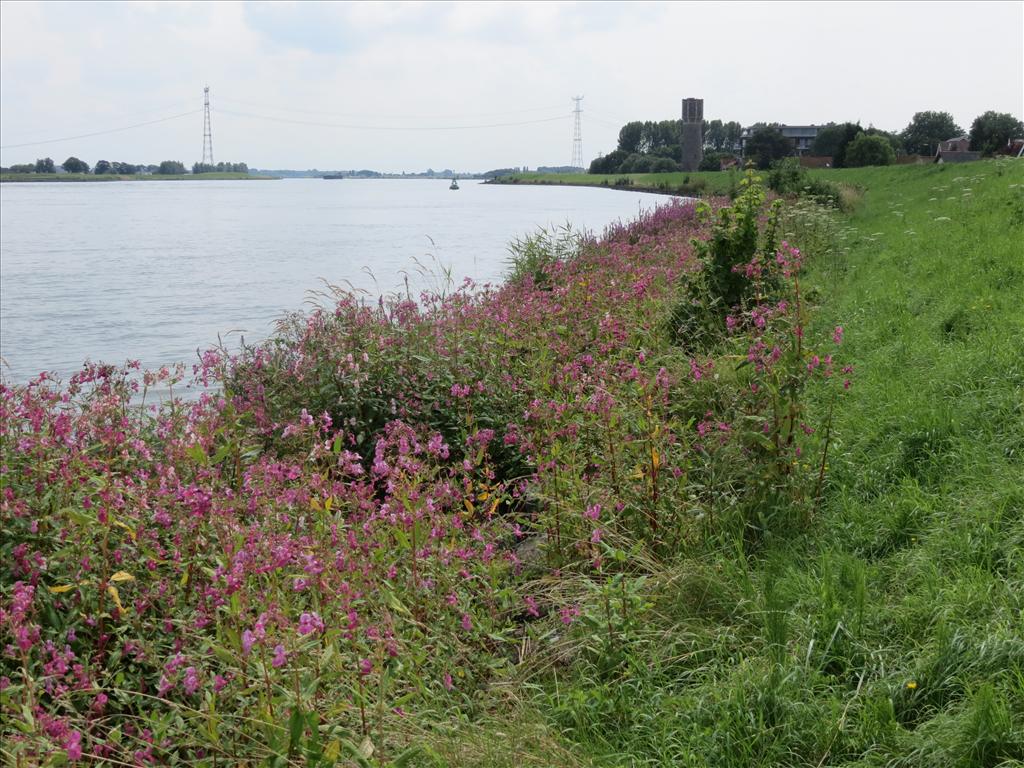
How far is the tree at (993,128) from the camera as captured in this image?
71.5 metres

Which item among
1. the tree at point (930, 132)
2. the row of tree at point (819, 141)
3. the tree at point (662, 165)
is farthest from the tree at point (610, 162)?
the tree at point (930, 132)

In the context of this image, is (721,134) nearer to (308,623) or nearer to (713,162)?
(713,162)

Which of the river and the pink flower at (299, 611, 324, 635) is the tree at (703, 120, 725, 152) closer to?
the river

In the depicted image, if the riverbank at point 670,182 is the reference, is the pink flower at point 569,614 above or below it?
below

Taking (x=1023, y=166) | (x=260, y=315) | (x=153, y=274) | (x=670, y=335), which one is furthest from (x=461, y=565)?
(x=153, y=274)

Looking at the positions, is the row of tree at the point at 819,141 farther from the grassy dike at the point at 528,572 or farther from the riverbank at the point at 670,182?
the grassy dike at the point at 528,572

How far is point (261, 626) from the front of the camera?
239cm

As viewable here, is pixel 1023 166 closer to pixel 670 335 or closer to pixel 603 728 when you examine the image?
pixel 670 335

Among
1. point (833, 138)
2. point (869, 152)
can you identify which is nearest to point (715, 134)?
point (833, 138)

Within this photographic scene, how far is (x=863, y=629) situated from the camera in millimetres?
3438

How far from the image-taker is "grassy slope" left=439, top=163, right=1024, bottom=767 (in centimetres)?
292

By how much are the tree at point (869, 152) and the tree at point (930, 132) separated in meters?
40.6

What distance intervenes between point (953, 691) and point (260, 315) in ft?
47.3

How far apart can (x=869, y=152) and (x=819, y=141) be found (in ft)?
108
